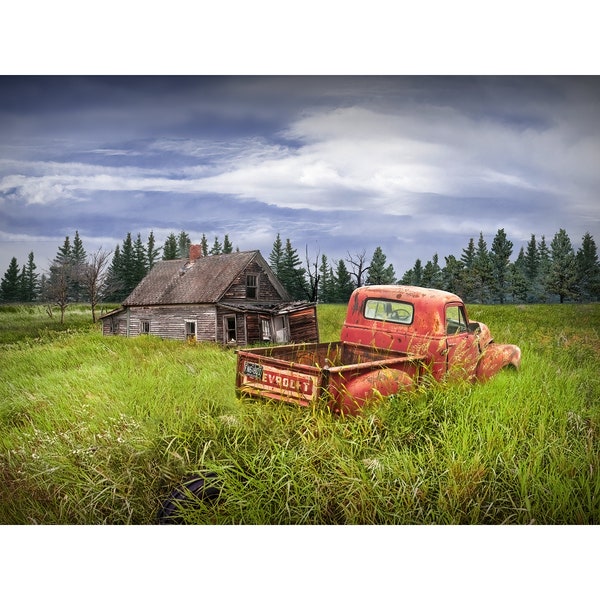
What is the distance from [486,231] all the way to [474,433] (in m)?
1.59

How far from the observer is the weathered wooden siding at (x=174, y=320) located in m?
4.20

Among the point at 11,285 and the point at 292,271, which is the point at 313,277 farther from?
the point at 11,285

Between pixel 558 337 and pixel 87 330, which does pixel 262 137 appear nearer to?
pixel 87 330

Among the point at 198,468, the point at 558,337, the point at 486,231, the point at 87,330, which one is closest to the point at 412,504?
the point at 198,468

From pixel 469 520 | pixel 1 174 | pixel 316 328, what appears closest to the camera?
pixel 469 520

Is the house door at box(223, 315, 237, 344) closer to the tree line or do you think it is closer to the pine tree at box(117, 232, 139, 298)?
the tree line

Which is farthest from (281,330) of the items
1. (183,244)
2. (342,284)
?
(183,244)

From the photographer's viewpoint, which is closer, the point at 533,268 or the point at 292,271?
the point at 533,268

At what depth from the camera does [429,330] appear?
400 centimetres

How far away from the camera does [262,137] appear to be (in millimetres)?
3973

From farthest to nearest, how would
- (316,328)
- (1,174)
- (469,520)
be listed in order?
(316,328), (1,174), (469,520)

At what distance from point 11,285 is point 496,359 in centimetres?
386

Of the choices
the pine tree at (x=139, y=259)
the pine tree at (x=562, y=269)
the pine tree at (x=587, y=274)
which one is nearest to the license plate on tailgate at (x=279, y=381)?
the pine tree at (x=139, y=259)

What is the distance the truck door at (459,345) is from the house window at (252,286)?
161cm
